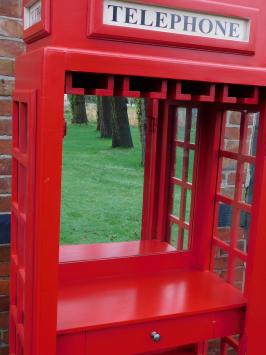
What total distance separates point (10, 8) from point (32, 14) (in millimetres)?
555

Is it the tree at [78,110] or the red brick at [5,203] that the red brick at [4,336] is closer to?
the red brick at [5,203]

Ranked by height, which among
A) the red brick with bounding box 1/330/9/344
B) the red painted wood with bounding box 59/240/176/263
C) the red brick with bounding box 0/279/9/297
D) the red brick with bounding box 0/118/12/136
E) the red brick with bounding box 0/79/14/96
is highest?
the red brick with bounding box 0/79/14/96

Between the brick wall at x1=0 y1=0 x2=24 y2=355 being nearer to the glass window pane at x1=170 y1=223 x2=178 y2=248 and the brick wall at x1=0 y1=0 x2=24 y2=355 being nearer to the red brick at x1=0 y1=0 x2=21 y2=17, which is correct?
the red brick at x1=0 y1=0 x2=21 y2=17

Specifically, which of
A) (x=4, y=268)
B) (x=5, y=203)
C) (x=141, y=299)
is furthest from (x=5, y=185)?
(x=141, y=299)

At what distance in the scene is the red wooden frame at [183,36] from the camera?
1.53 metres

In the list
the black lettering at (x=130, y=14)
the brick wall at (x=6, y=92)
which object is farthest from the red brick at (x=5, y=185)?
the black lettering at (x=130, y=14)

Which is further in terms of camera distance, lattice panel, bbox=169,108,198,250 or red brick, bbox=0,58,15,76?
lattice panel, bbox=169,108,198,250

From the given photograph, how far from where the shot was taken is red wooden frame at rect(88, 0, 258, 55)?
1532mm

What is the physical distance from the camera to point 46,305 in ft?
5.32

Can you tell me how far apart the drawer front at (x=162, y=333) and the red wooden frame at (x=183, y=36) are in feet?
3.35

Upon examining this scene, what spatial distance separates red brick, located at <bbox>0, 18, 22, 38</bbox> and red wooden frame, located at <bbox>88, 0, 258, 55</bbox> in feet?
2.65

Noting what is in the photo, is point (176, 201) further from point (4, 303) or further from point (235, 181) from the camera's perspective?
point (4, 303)

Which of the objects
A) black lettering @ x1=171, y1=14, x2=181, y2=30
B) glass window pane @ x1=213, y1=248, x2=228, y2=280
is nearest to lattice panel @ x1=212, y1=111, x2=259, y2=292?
glass window pane @ x1=213, y1=248, x2=228, y2=280

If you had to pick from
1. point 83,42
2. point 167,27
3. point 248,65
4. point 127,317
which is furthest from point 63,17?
point 127,317
